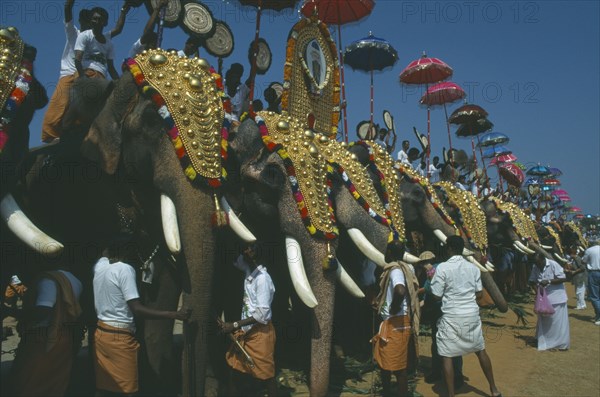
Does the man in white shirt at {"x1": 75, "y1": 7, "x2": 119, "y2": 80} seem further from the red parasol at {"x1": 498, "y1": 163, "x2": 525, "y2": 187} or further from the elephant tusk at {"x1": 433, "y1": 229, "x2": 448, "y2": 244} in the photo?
the red parasol at {"x1": 498, "y1": 163, "x2": 525, "y2": 187}

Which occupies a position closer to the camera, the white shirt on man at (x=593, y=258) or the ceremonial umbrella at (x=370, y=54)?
the ceremonial umbrella at (x=370, y=54)

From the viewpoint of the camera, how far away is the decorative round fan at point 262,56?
7734 millimetres

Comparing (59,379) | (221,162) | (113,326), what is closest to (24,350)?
(59,379)

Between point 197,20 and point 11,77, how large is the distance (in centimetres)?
344

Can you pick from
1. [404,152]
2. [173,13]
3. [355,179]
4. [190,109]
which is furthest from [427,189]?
[190,109]

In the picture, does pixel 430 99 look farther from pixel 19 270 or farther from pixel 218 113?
pixel 19 270

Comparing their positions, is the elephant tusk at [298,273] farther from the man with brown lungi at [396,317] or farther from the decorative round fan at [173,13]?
the decorative round fan at [173,13]

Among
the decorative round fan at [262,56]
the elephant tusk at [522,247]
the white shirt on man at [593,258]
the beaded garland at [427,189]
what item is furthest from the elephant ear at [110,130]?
the white shirt on man at [593,258]

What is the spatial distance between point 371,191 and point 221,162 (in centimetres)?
254

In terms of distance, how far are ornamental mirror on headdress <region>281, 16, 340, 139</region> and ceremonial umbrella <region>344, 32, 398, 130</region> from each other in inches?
101

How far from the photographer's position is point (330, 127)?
8.52m

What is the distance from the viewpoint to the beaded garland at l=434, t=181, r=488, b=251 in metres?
9.31

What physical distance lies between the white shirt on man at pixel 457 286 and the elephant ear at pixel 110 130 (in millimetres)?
3646

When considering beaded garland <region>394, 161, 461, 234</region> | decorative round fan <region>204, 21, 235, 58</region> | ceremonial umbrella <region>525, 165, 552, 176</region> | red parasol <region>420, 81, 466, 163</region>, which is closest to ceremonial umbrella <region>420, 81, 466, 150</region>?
red parasol <region>420, 81, 466, 163</region>
